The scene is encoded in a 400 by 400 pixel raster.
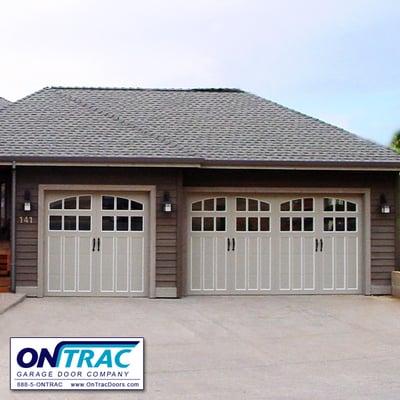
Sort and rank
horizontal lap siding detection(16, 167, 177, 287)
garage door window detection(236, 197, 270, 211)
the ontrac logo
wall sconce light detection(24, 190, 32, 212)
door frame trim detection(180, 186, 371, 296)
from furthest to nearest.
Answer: garage door window detection(236, 197, 270, 211), door frame trim detection(180, 186, 371, 296), horizontal lap siding detection(16, 167, 177, 287), wall sconce light detection(24, 190, 32, 212), the ontrac logo

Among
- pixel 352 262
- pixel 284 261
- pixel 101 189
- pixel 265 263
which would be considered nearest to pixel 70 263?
pixel 101 189

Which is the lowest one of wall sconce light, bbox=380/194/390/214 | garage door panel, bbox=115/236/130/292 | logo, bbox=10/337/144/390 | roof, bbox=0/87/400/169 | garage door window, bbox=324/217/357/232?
logo, bbox=10/337/144/390

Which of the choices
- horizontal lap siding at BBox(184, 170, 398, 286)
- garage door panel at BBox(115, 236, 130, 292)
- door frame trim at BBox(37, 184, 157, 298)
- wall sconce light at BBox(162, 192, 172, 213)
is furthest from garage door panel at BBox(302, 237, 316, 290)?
garage door panel at BBox(115, 236, 130, 292)

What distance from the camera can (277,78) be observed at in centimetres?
1917

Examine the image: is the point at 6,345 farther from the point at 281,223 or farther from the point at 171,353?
the point at 281,223

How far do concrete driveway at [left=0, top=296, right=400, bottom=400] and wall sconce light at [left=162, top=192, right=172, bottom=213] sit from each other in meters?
1.75

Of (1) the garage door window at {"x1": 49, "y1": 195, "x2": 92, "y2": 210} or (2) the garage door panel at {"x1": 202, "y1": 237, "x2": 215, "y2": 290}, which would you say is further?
(2) the garage door panel at {"x1": 202, "y1": 237, "x2": 215, "y2": 290}

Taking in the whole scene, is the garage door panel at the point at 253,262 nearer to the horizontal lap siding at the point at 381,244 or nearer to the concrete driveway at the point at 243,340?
the concrete driveway at the point at 243,340

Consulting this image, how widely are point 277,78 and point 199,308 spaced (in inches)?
352

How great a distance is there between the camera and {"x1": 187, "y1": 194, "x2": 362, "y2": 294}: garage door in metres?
14.1

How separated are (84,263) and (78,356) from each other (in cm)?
726

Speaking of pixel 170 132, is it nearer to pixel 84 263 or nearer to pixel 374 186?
pixel 84 263

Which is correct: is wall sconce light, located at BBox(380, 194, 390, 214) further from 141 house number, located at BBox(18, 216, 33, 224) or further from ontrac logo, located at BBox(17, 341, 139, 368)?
ontrac logo, located at BBox(17, 341, 139, 368)

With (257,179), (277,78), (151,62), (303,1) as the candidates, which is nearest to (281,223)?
(257,179)
